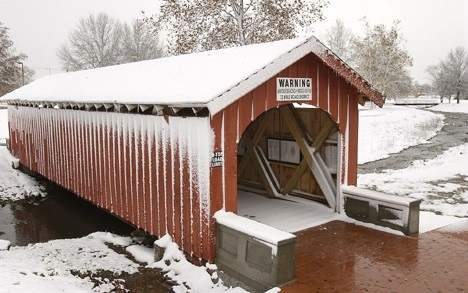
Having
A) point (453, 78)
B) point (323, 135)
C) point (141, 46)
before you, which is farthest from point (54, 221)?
point (453, 78)

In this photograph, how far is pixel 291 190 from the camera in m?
10.7

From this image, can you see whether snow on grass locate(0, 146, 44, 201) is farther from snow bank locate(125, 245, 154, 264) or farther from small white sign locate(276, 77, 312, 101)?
small white sign locate(276, 77, 312, 101)

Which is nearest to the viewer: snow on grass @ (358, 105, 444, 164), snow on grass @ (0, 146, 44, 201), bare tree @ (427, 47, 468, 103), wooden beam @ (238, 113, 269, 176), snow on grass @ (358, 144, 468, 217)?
wooden beam @ (238, 113, 269, 176)

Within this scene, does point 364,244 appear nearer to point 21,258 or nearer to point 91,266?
point 91,266

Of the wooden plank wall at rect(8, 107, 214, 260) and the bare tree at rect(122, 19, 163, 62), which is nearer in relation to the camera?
the wooden plank wall at rect(8, 107, 214, 260)

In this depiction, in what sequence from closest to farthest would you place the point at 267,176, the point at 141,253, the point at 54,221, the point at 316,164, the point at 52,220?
the point at 141,253 < the point at 316,164 < the point at 267,176 < the point at 54,221 < the point at 52,220

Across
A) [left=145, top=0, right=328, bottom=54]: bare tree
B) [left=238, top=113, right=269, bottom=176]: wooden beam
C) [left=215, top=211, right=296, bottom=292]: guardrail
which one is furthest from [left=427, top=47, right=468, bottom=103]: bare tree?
[left=215, top=211, right=296, bottom=292]: guardrail

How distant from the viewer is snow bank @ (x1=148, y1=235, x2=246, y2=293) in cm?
684

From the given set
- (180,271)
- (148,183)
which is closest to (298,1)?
(148,183)

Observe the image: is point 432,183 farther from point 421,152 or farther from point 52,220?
point 52,220

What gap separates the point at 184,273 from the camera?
7352 mm

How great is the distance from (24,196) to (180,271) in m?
10.5

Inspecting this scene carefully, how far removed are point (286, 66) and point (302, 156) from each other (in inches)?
138

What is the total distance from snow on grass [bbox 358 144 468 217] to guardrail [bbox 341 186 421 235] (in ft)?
11.1
